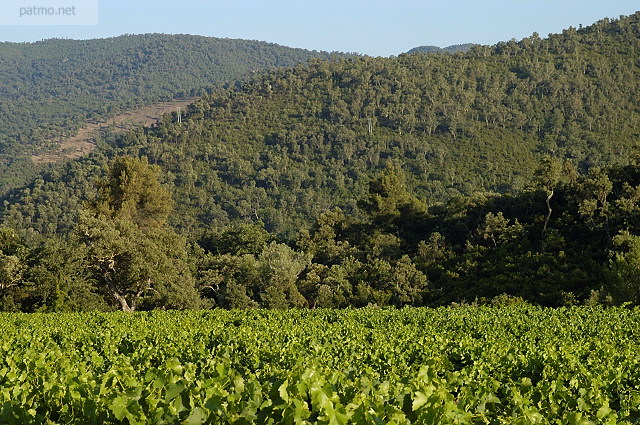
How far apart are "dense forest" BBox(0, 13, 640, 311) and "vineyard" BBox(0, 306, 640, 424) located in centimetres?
1608

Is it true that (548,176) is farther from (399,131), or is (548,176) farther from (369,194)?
(399,131)

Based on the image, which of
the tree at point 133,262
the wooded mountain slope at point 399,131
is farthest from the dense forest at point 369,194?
the wooded mountain slope at point 399,131

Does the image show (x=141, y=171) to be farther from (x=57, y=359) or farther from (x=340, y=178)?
(x=340, y=178)

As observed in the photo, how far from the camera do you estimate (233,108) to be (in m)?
176

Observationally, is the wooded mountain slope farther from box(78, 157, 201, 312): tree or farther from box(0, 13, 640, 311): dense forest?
box(78, 157, 201, 312): tree

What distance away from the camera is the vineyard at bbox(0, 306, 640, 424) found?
5.47 metres

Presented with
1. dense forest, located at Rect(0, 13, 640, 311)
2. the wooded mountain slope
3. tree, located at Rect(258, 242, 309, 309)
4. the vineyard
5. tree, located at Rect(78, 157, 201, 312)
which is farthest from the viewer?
the wooded mountain slope

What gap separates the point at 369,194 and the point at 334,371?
60555 mm

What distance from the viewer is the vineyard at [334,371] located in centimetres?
547

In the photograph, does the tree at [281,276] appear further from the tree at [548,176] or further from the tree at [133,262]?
the tree at [548,176]

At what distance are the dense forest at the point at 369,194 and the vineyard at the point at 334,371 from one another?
52.8ft

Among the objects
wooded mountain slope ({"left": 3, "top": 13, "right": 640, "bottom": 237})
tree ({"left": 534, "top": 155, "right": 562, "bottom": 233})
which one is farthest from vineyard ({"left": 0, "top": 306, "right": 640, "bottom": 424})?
wooded mountain slope ({"left": 3, "top": 13, "right": 640, "bottom": 237})

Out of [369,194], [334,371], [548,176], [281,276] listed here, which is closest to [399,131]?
[369,194]

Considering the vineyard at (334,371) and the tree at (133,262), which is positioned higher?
the vineyard at (334,371)
